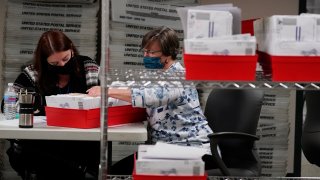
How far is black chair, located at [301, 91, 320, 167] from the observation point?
8.83ft

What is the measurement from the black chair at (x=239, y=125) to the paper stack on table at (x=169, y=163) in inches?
30.2

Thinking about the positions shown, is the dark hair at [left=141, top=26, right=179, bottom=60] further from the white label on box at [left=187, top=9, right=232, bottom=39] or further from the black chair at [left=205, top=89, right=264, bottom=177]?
the white label on box at [left=187, top=9, right=232, bottom=39]

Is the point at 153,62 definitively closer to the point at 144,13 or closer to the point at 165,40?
the point at 165,40

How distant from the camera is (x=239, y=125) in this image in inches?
106

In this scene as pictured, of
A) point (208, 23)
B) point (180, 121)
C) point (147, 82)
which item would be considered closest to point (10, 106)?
point (180, 121)

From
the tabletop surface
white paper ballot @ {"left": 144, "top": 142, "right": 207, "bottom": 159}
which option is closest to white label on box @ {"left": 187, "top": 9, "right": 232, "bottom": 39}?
white paper ballot @ {"left": 144, "top": 142, "right": 207, "bottom": 159}

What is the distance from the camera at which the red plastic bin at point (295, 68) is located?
171 cm

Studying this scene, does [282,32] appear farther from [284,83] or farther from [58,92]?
[58,92]

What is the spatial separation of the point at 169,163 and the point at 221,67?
1.22ft

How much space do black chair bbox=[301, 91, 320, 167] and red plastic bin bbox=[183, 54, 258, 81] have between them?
3.58ft

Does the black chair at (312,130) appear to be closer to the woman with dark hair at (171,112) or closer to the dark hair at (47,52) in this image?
the woman with dark hair at (171,112)

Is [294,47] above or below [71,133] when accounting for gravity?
above

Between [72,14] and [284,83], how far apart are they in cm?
221

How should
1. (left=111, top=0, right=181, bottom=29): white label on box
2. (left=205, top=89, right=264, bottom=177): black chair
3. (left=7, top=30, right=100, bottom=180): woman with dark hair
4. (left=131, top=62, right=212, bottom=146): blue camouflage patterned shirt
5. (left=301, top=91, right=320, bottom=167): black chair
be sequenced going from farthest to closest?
1. (left=111, top=0, right=181, bottom=29): white label on box
2. (left=7, top=30, right=100, bottom=180): woman with dark hair
3. (left=301, top=91, right=320, bottom=167): black chair
4. (left=205, top=89, right=264, bottom=177): black chair
5. (left=131, top=62, right=212, bottom=146): blue camouflage patterned shirt
